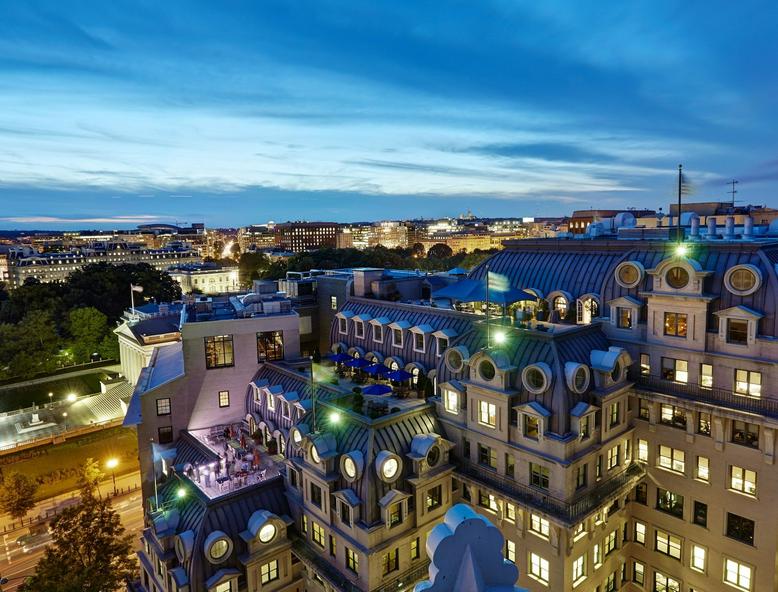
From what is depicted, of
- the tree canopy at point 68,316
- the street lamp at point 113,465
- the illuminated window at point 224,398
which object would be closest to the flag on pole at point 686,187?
the illuminated window at point 224,398

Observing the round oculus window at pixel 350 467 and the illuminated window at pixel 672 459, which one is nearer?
the round oculus window at pixel 350 467

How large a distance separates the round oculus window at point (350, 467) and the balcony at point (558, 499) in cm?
896

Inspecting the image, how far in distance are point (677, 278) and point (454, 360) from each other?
1732 cm

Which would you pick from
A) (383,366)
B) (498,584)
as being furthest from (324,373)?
(498,584)

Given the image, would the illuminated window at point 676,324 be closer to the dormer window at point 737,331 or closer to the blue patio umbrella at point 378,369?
the dormer window at point 737,331

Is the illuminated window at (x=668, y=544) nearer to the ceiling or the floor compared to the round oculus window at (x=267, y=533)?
nearer to the floor

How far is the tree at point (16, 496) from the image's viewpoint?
58781mm

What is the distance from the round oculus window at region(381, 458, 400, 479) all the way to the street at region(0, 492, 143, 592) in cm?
3413

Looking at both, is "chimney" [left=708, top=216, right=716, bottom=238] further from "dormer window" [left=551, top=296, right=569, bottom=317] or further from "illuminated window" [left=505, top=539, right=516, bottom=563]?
"illuminated window" [left=505, top=539, right=516, bottom=563]

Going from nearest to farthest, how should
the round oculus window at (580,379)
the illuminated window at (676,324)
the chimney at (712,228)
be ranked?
1. the round oculus window at (580,379)
2. the illuminated window at (676,324)
3. the chimney at (712,228)

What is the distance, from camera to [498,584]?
7973 mm

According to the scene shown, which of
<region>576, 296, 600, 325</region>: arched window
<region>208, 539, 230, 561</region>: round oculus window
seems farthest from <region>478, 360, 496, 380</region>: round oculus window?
<region>208, 539, 230, 561</region>: round oculus window

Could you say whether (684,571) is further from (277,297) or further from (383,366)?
(277,297)

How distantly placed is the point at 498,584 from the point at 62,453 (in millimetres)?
88052
